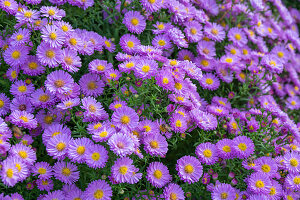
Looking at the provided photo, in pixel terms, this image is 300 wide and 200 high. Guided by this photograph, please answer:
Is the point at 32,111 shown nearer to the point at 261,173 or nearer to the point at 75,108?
the point at 75,108

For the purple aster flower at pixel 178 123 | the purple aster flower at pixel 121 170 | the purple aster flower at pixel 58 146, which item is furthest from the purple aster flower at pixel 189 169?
the purple aster flower at pixel 58 146

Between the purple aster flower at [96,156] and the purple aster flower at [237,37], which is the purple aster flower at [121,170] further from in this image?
the purple aster flower at [237,37]

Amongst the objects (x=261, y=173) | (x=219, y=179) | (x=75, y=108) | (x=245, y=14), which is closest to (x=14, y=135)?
(x=75, y=108)

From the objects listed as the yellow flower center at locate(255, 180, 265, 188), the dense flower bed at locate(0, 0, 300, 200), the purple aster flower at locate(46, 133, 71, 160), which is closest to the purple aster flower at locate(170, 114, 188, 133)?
the dense flower bed at locate(0, 0, 300, 200)

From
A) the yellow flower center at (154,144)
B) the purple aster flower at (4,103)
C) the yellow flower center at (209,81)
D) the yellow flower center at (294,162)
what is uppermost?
the yellow flower center at (209,81)

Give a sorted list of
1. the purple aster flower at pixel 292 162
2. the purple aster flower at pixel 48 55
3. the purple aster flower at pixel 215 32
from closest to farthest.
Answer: the purple aster flower at pixel 48 55 → the purple aster flower at pixel 292 162 → the purple aster flower at pixel 215 32

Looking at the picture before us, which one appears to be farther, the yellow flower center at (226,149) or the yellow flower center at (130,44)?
the yellow flower center at (130,44)
